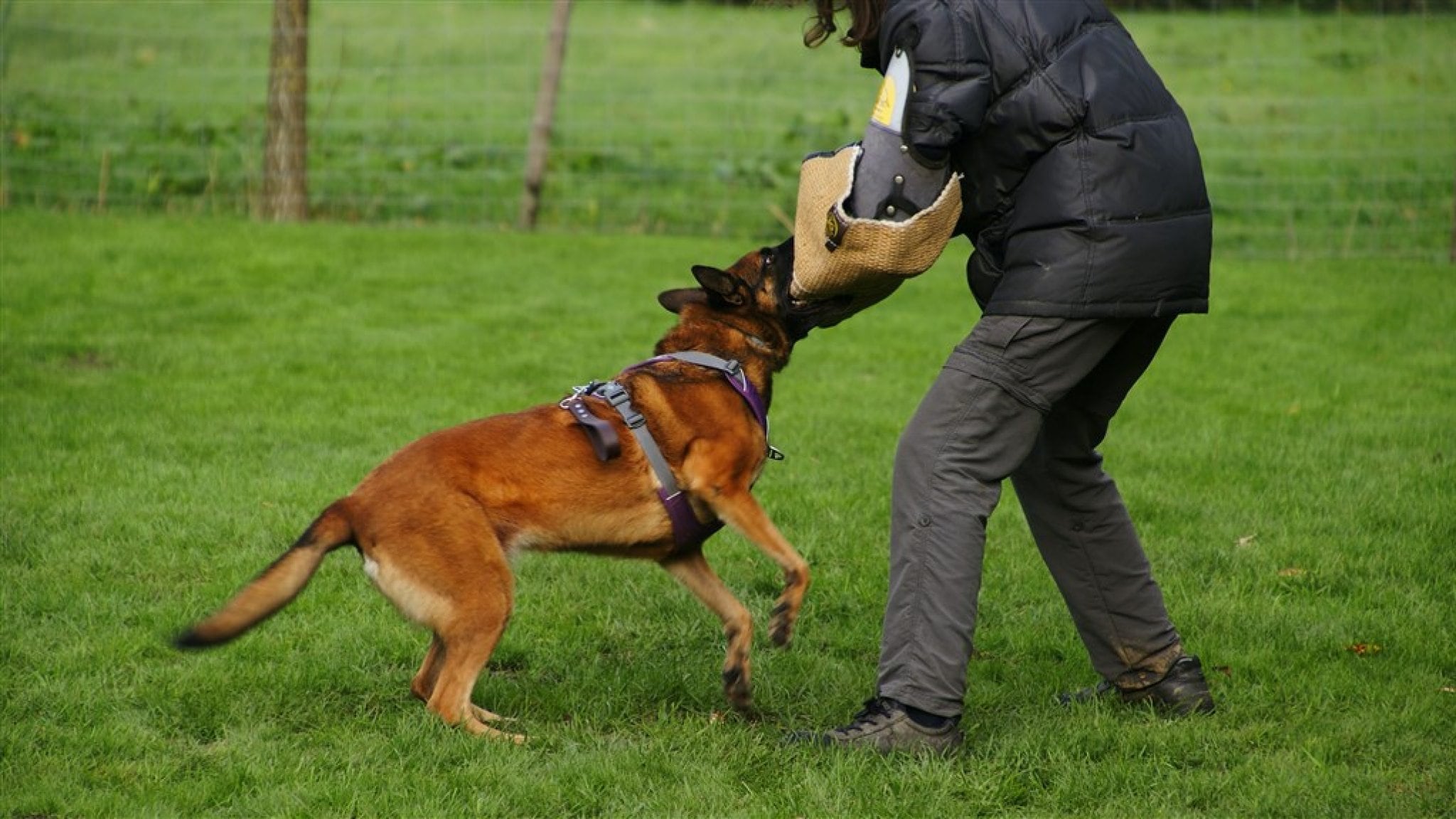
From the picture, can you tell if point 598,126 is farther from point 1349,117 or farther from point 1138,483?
point 1138,483

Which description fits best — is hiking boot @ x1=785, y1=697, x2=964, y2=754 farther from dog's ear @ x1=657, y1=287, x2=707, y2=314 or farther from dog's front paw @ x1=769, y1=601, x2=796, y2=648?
dog's ear @ x1=657, y1=287, x2=707, y2=314

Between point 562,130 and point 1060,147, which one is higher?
point 1060,147

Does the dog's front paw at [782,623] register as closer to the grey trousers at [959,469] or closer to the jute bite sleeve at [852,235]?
the grey trousers at [959,469]

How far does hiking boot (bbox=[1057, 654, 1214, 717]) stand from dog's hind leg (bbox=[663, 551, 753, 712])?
3.13 feet

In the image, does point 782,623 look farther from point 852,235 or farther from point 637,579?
point 637,579

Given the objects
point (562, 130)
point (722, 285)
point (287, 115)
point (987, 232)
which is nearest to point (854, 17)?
point (987, 232)

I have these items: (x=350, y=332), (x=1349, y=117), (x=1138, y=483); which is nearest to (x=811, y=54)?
(x=1349, y=117)

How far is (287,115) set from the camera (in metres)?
12.1

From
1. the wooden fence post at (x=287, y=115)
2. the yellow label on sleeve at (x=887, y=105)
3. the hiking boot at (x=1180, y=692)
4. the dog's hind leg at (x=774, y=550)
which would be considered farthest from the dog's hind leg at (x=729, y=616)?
the wooden fence post at (x=287, y=115)

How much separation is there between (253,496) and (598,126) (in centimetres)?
761

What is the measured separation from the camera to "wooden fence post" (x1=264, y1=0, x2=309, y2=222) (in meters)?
12.1

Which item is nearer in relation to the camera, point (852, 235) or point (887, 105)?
point (887, 105)

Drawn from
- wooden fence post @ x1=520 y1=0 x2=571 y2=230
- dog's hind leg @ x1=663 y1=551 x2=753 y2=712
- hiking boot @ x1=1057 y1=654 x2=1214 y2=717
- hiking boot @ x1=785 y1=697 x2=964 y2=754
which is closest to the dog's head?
dog's hind leg @ x1=663 y1=551 x2=753 y2=712

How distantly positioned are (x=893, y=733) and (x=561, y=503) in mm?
1104
